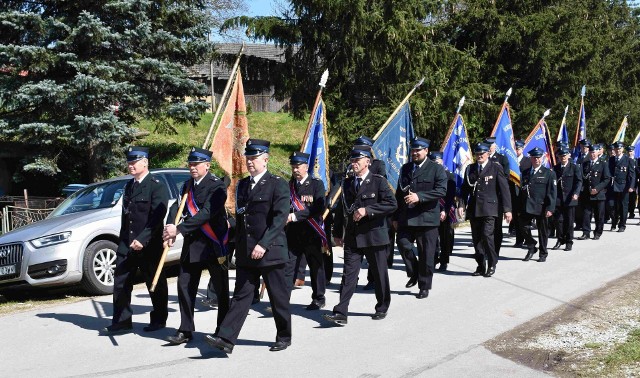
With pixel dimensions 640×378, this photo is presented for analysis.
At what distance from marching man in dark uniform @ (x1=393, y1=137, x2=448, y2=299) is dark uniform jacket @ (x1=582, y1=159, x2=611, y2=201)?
7201 mm

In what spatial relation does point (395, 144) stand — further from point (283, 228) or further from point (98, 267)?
point (283, 228)

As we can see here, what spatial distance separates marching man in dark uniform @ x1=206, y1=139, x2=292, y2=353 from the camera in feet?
23.0

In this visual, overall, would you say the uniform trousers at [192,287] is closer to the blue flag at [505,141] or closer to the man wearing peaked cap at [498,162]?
the man wearing peaked cap at [498,162]

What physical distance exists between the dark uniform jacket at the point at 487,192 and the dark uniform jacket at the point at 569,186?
128 inches

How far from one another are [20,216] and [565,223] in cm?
1122

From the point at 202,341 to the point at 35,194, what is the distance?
1491cm

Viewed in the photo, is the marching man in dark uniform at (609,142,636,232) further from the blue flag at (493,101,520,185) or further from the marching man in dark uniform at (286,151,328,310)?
the marching man in dark uniform at (286,151,328,310)

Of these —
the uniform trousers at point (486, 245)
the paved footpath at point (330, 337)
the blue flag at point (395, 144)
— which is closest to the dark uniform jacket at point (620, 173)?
the paved footpath at point (330, 337)

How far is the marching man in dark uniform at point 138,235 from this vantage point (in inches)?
309

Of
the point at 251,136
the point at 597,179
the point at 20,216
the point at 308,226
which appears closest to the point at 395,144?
the point at 308,226

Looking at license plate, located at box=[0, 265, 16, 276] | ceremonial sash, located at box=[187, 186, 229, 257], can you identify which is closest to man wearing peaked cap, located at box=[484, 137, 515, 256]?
ceremonial sash, located at box=[187, 186, 229, 257]

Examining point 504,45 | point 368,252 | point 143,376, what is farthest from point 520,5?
point 143,376

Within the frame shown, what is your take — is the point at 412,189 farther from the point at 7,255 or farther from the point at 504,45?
the point at 504,45

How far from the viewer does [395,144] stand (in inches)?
446
